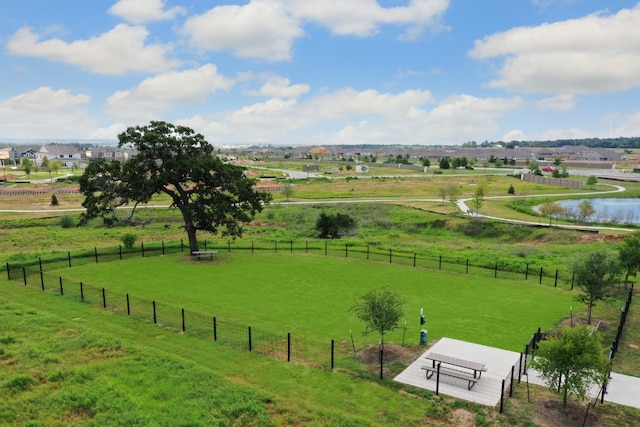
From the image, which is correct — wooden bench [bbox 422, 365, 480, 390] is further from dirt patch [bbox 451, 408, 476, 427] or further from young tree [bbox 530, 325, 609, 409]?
young tree [bbox 530, 325, 609, 409]

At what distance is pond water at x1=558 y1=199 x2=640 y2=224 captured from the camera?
55.0 meters

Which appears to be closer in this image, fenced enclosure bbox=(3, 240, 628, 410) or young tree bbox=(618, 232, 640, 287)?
fenced enclosure bbox=(3, 240, 628, 410)

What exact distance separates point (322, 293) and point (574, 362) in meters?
14.5

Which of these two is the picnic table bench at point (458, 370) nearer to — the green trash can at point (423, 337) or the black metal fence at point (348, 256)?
the green trash can at point (423, 337)

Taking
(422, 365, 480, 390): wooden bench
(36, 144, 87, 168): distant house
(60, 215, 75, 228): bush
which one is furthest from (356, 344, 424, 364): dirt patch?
(36, 144, 87, 168): distant house

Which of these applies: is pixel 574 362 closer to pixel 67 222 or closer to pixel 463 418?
pixel 463 418

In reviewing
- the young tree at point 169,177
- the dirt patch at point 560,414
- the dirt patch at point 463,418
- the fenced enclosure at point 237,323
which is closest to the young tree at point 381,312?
the fenced enclosure at point 237,323

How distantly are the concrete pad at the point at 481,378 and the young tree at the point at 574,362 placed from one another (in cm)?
136

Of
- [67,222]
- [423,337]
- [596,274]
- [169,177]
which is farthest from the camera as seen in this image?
[67,222]

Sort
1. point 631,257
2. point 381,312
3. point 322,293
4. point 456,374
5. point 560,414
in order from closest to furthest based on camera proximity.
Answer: point 560,414, point 456,374, point 381,312, point 631,257, point 322,293

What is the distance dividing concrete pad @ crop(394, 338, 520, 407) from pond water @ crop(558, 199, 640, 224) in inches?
1777

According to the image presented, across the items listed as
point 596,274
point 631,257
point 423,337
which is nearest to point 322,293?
point 423,337

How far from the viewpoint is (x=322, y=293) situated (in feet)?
84.0

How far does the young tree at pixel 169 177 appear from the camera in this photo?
107 feet
